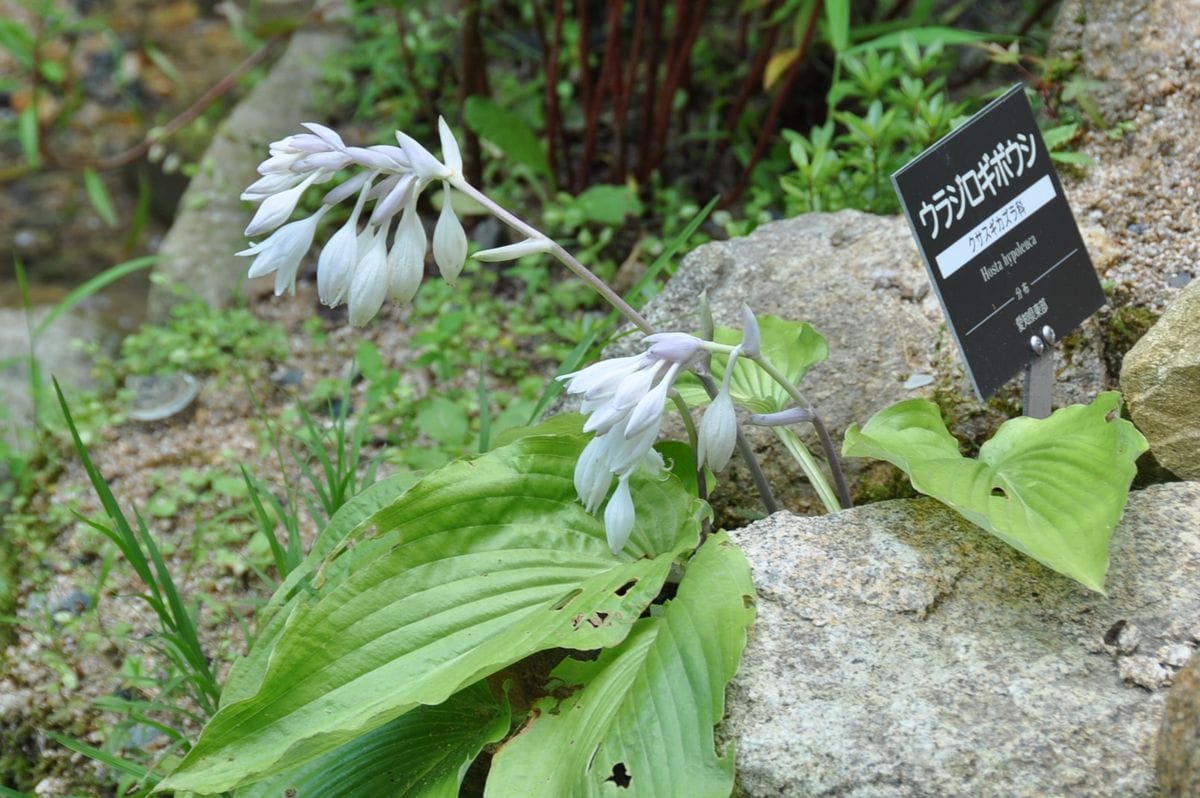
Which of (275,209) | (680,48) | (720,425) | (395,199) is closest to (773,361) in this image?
(720,425)

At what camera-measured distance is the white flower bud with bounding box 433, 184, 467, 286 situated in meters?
1.46

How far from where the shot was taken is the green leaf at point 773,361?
1786 millimetres

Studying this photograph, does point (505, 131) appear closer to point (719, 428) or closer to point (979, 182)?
point (979, 182)

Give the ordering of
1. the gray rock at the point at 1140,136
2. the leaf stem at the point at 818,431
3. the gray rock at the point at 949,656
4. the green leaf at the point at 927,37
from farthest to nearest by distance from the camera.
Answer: the green leaf at the point at 927,37 → the gray rock at the point at 1140,136 → the leaf stem at the point at 818,431 → the gray rock at the point at 949,656

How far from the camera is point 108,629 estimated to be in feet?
7.63

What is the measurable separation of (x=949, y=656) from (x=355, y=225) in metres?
0.90

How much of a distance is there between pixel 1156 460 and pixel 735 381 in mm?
669

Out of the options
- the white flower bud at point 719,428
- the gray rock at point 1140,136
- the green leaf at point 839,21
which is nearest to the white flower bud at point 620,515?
the white flower bud at point 719,428

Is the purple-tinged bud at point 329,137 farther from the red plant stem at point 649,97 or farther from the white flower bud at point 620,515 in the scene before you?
the red plant stem at point 649,97

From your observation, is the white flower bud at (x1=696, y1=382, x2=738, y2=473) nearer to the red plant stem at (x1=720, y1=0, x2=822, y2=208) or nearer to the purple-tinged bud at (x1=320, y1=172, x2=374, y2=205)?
the purple-tinged bud at (x1=320, y1=172, x2=374, y2=205)

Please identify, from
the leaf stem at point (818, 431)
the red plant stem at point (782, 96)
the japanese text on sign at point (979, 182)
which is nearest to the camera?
the leaf stem at point (818, 431)

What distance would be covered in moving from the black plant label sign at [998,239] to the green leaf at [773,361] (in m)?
0.22

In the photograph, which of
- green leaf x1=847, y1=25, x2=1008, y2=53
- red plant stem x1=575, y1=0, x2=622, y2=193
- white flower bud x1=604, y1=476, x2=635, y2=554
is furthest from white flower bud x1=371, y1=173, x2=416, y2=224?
red plant stem x1=575, y1=0, x2=622, y2=193

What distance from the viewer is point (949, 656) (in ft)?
4.65
